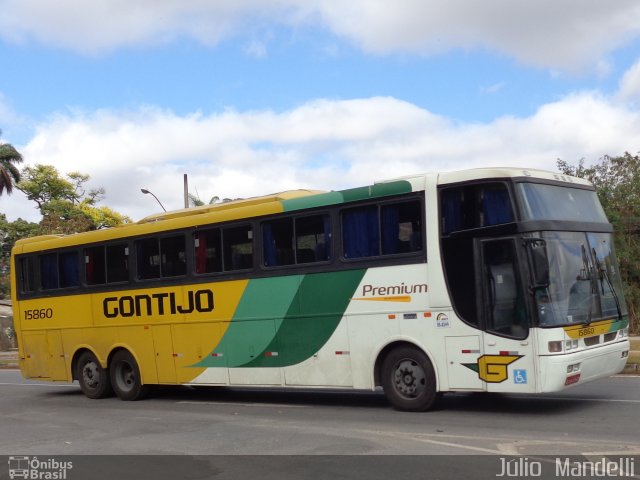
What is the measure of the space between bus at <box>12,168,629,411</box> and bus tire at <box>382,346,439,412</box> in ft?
0.07

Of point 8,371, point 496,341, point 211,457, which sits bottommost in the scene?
point 8,371

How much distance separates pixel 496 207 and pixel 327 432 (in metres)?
3.73

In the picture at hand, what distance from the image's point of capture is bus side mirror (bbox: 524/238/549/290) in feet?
33.4

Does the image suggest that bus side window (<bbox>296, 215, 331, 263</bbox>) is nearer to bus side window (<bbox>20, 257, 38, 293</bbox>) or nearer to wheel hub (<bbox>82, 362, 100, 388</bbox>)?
wheel hub (<bbox>82, 362, 100, 388</bbox>)

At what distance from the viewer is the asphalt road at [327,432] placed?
8.08 m

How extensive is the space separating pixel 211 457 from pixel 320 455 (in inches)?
48.8

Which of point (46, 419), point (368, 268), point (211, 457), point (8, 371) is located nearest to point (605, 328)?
point (368, 268)

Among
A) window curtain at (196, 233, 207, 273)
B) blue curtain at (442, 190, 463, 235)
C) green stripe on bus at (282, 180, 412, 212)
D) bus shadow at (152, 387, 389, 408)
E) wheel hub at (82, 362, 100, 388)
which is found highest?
green stripe on bus at (282, 180, 412, 212)

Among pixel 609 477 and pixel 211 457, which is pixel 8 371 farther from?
pixel 609 477

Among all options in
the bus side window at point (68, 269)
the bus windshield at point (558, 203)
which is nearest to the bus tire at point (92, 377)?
the bus side window at point (68, 269)

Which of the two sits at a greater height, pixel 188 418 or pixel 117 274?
pixel 117 274

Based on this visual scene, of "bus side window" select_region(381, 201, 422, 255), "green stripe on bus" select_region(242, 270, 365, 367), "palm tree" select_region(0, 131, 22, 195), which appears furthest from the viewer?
"palm tree" select_region(0, 131, 22, 195)

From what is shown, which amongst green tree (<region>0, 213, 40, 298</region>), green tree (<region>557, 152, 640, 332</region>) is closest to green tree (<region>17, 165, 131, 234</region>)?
green tree (<region>0, 213, 40, 298</region>)

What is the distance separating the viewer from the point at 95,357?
16422mm
